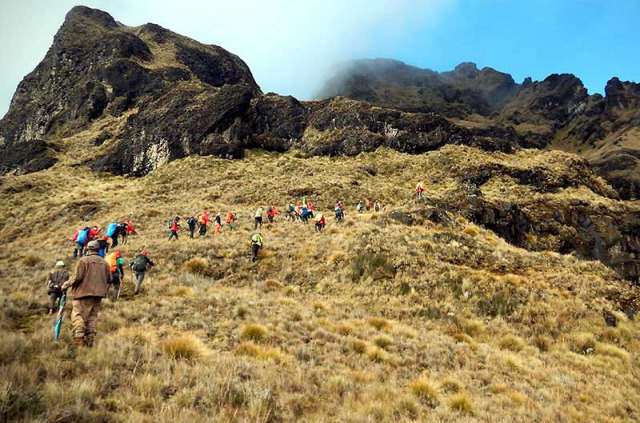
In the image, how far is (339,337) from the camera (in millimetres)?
10367

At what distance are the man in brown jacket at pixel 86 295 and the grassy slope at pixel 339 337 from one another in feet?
1.14

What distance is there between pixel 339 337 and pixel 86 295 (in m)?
5.77

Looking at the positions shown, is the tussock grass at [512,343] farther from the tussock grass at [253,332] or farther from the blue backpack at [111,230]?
the blue backpack at [111,230]

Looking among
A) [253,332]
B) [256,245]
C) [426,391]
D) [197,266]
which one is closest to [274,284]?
[256,245]

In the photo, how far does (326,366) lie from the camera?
8320mm

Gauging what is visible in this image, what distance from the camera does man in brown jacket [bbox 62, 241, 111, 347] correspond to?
7.69 m

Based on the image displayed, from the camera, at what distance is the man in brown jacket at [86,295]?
769 cm

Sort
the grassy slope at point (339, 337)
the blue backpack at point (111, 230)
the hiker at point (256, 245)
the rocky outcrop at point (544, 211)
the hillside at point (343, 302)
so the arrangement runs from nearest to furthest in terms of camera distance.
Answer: the grassy slope at point (339, 337) → the hillside at point (343, 302) → the hiker at point (256, 245) → the blue backpack at point (111, 230) → the rocky outcrop at point (544, 211)

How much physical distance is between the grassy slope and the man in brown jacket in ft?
1.14

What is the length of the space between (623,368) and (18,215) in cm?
5830

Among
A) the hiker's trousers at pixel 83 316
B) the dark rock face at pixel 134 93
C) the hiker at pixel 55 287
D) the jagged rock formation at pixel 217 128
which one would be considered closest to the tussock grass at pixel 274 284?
the hiker at pixel 55 287

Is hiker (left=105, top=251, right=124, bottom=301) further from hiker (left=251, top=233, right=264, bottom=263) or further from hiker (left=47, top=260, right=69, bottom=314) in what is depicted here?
hiker (left=251, top=233, right=264, bottom=263)

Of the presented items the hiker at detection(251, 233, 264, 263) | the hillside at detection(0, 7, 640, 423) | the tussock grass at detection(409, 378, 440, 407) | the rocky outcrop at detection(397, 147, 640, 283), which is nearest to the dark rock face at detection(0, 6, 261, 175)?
the hillside at detection(0, 7, 640, 423)

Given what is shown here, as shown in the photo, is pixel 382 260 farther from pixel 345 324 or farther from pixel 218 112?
pixel 218 112
